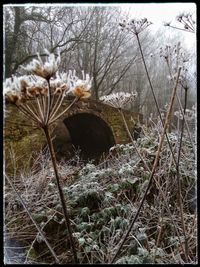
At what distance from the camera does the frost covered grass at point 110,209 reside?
142cm

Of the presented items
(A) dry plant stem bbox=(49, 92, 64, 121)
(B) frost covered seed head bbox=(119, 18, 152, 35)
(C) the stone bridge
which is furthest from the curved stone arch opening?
(A) dry plant stem bbox=(49, 92, 64, 121)

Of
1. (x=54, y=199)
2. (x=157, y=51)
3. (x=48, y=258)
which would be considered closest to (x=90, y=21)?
(x=157, y=51)

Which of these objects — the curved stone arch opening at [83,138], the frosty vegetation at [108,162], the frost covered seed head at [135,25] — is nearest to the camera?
the frosty vegetation at [108,162]

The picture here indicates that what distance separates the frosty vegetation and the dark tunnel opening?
0.07 metres

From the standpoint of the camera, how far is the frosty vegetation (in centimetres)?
130

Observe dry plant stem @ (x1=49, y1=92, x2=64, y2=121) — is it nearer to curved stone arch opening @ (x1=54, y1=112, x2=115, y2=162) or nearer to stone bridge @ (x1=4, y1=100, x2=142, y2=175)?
stone bridge @ (x1=4, y1=100, x2=142, y2=175)

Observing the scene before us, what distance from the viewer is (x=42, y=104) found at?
0.92m

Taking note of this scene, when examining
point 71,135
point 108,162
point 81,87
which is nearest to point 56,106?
point 81,87

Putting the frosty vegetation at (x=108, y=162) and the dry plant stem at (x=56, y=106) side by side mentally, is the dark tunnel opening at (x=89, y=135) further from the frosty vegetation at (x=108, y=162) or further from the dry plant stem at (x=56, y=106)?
the dry plant stem at (x=56, y=106)

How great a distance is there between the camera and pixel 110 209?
1857mm

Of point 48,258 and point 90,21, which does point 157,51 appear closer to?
point 90,21

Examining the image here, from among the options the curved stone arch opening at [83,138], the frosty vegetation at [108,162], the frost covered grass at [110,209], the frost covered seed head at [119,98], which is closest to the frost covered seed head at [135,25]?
the frosty vegetation at [108,162]

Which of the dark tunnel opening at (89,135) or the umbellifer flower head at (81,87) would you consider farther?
the dark tunnel opening at (89,135)

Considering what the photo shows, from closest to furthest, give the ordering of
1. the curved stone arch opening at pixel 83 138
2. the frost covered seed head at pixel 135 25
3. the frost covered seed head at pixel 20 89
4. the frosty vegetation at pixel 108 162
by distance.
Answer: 1. the frost covered seed head at pixel 20 89
2. the frosty vegetation at pixel 108 162
3. the frost covered seed head at pixel 135 25
4. the curved stone arch opening at pixel 83 138
